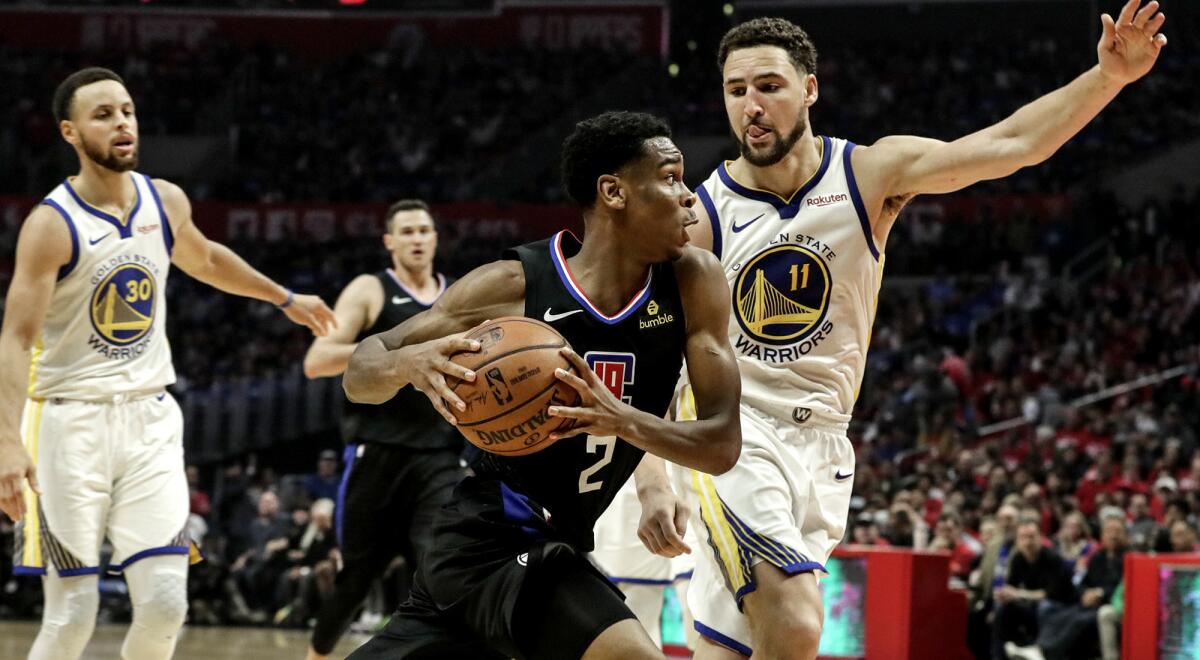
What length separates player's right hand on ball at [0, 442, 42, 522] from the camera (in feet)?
16.6

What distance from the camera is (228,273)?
20.7 feet

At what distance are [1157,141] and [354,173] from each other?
13.6 metres

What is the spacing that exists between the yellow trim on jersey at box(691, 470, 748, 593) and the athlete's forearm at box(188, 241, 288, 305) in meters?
2.39

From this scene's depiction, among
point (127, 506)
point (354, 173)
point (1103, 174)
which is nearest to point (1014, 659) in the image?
point (127, 506)

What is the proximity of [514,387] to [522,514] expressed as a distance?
1.64 feet

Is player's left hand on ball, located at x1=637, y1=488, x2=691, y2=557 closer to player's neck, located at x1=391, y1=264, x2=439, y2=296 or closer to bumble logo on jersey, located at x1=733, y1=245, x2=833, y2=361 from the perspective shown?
bumble logo on jersey, located at x1=733, y1=245, x2=833, y2=361

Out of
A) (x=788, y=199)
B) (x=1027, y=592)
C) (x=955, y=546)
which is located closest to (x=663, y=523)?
(x=788, y=199)

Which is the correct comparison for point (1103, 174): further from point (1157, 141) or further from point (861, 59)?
point (861, 59)

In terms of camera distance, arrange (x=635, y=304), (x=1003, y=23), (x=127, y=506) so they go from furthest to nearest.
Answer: (x=1003, y=23)
(x=127, y=506)
(x=635, y=304)

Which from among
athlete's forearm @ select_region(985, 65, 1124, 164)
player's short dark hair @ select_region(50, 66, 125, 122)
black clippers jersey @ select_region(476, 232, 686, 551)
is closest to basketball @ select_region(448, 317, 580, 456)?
black clippers jersey @ select_region(476, 232, 686, 551)

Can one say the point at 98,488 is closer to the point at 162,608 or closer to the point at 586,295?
the point at 162,608

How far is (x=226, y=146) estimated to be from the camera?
88.9 feet

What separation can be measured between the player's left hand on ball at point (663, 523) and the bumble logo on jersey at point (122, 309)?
2.59m

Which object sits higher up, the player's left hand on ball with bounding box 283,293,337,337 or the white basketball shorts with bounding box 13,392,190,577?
the player's left hand on ball with bounding box 283,293,337,337
